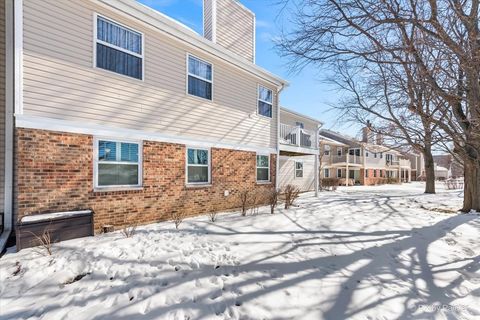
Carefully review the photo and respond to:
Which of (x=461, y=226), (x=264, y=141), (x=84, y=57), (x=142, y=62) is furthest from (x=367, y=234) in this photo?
(x=84, y=57)

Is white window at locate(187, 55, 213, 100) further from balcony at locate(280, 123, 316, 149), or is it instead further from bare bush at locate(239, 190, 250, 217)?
balcony at locate(280, 123, 316, 149)

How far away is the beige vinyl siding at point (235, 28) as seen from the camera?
11977 millimetres

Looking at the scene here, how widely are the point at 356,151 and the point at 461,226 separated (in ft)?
94.4

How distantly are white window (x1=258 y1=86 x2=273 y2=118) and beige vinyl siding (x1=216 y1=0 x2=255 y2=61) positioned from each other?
2047 mm

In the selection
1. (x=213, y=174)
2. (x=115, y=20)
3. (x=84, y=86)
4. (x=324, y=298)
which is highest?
(x=115, y=20)

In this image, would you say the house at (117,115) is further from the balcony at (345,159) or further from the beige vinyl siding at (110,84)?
the balcony at (345,159)

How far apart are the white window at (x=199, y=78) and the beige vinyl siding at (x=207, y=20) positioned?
2463mm

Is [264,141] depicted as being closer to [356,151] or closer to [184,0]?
[184,0]

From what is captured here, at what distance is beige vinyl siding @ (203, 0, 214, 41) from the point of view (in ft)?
38.1

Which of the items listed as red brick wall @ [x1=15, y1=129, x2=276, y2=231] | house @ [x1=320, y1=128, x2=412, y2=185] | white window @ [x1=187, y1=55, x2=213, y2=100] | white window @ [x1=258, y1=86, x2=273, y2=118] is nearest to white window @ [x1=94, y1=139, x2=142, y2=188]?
red brick wall @ [x1=15, y1=129, x2=276, y2=231]

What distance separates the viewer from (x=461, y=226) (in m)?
8.42

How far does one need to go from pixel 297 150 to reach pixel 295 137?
817 millimetres

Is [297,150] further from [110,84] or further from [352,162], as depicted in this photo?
[352,162]

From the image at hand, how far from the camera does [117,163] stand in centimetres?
741
